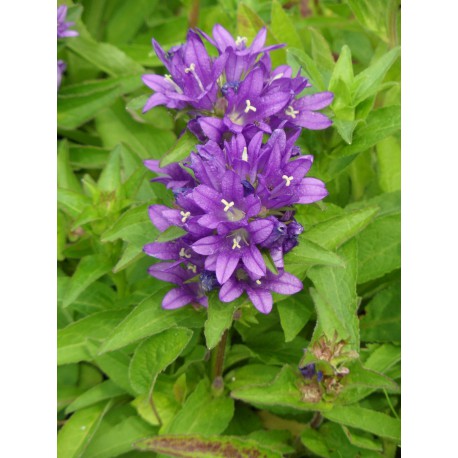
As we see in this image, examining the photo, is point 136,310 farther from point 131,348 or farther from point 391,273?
point 391,273

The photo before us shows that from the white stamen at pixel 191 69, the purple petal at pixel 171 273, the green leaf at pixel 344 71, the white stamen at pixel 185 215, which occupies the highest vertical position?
the white stamen at pixel 191 69

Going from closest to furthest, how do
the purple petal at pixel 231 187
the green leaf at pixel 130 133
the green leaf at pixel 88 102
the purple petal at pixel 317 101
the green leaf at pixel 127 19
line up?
1. the purple petal at pixel 231 187
2. the purple petal at pixel 317 101
3. the green leaf at pixel 88 102
4. the green leaf at pixel 130 133
5. the green leaf at pixel 127 19

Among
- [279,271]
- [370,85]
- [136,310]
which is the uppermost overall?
[370,85]

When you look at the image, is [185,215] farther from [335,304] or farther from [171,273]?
[335,304]

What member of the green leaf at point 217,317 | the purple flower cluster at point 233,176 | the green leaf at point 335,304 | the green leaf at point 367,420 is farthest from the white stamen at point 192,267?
the green leaf at point 367,420

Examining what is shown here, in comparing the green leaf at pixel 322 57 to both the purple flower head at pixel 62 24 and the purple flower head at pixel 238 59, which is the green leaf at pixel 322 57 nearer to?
the purple flower head at pixel 238 59

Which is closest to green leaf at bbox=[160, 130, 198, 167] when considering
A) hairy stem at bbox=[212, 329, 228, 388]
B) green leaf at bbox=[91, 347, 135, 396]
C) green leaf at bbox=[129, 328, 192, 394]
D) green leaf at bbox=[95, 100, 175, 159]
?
green leaf at bbox=[129, 328, 192, 394]

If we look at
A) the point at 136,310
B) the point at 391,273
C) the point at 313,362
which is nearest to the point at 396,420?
the point at 313,362
